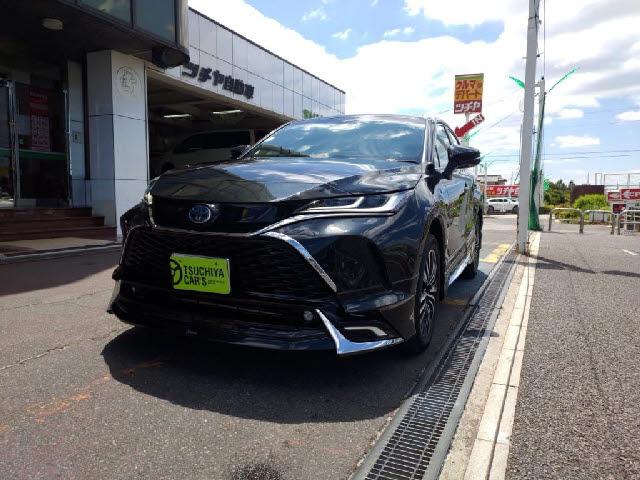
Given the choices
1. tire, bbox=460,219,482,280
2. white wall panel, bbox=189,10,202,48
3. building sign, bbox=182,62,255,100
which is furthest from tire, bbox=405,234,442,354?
white wall panel, bbox=189,10,202,48

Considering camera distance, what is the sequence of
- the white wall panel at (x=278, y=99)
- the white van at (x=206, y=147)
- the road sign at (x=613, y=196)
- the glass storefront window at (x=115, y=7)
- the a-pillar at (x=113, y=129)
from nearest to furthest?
the glass storefront window at (x=115, y=7), the a-pillar at (x=113, y=129), the white van at (x=206, y=147), the white wall panel at (x=278, y=99), the road sign at (x=613, y=196)

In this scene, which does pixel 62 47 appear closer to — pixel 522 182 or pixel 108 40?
pixel 108 40

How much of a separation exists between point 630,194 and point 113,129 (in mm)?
30514

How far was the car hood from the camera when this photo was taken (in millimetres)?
2639

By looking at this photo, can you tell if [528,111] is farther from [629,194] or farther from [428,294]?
[629,194]

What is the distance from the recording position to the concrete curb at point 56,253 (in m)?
6.92

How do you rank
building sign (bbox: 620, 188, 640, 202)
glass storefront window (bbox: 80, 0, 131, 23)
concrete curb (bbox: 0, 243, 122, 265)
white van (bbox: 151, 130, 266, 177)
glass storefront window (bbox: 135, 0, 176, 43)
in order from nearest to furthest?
concrete curb (bbox: 0, 243, 122, 265) < glass storefront window (bbox: 80, 0, 131, 23) < glass storefront window (bbox: 135, 0, 176, 43) < white van (bbox: 151, 130, 266, 177) < building sign (bbox: 620, 188, 640, 202)

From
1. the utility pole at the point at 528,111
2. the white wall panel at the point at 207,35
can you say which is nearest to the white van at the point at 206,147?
the white wall panel at the point at 207,35

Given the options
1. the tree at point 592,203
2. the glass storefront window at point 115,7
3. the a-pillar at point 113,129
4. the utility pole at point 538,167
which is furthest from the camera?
the tree at point 592,203

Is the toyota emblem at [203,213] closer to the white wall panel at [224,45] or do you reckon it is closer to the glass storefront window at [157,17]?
the glass storefront window at [157,17]

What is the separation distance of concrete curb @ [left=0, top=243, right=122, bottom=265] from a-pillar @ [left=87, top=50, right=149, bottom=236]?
1.78m

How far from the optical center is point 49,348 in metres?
3.19

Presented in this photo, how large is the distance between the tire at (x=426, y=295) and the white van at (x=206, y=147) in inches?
440

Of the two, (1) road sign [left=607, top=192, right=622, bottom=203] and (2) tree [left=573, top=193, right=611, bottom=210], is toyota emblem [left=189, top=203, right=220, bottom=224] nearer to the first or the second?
(1) road sign [left=607, top=192, right=622, bottom=203]
